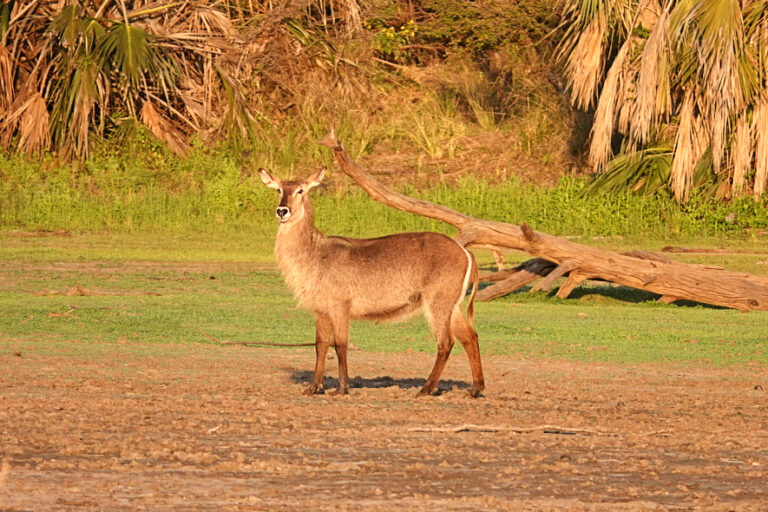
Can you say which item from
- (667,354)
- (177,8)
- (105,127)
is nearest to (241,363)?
(667,354)

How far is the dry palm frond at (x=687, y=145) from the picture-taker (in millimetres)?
19234

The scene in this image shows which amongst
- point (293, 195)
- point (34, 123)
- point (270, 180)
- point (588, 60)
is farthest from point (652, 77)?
point (293, 195)

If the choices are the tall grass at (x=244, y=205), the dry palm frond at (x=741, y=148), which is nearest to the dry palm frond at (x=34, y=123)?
the tall grass at (x=244, y=205)

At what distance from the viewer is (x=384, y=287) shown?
27.7 ft

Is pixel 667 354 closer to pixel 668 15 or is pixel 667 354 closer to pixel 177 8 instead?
pixel 668 15

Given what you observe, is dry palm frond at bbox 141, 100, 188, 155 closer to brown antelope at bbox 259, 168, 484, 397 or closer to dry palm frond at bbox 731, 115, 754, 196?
dry palm frond at bbox 731, 115, 754, 196

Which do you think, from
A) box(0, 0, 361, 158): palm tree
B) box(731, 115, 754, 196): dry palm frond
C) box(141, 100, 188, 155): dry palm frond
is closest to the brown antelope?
box(731, 115, 754, 196): dry palm frond

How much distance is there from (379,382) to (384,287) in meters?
1.22

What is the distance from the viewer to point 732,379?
32.9ft

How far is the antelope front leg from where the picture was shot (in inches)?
332

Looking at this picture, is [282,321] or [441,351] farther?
[282,321]

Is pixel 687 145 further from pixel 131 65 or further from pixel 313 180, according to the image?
pixel 313 180

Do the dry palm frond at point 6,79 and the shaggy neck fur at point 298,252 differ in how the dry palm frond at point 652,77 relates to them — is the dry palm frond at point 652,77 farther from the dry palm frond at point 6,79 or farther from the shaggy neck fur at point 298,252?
the dry palm frond at point 6,79

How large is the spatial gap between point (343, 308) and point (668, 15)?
461 inches
